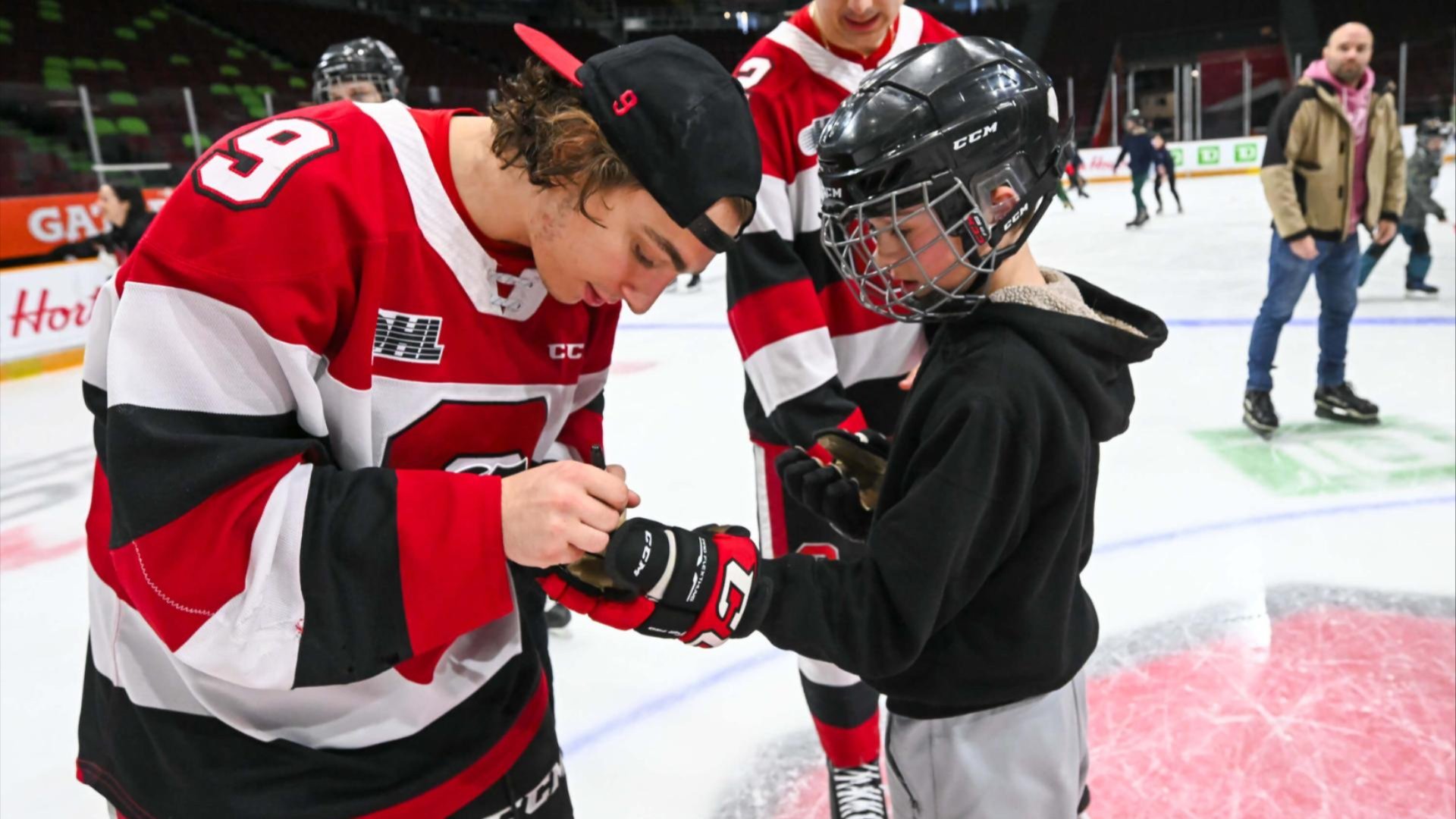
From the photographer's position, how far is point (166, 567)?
0.74 m

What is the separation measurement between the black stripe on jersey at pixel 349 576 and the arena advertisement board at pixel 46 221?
7.24 m

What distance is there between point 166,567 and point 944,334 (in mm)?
812

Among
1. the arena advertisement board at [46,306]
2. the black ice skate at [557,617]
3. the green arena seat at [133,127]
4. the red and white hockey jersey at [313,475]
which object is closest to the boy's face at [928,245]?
the red and white hockey jersey at [313,475]

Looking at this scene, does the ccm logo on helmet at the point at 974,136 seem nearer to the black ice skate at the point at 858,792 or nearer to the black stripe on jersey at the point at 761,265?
the black stripe on jersey at the point at 761,265

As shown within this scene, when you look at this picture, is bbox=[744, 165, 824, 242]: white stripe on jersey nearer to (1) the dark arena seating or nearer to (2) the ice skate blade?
(2) the ice skate blade

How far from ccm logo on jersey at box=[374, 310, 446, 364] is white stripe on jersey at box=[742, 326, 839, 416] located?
741 mm

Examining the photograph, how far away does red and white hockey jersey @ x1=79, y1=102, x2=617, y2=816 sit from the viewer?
0.75 metres

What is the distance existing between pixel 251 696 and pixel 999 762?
81cm

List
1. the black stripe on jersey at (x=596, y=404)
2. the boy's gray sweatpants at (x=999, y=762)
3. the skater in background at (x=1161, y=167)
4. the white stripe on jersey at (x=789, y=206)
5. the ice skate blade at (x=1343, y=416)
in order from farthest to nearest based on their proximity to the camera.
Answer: the skater in background at (x=1161, y=167)
the ice skate blade at (x=1343, y=416)
the white stripe on jersey at (x=789, y=206)
the black stripe on jersey at (x=596, y=404)
the boy's gray sweatpants at (x=999, y=762)

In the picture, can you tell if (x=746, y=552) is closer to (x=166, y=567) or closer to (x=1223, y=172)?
(x=166, y=567)

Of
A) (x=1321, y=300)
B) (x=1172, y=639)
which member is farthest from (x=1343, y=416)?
(x=1172, y=639)

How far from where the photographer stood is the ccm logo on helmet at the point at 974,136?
3.48ft

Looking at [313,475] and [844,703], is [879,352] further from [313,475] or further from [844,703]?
[313,475]

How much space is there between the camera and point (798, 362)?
158 cm
